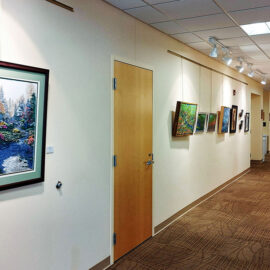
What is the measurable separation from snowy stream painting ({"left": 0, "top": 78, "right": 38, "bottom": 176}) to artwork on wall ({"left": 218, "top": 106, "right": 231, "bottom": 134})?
16.2 feet

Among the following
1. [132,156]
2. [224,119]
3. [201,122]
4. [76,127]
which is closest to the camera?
[76,127]

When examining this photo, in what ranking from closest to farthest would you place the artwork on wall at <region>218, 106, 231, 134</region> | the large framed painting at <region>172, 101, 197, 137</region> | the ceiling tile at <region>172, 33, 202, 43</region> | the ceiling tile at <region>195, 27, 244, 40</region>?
the ceiling tile at <region>195, 27, 244, 40</region> → the ceiling tile at <region>172, 33, 202, 43</region> → the large framed painting at <region>172, 101, 197, 137</region> → the artwork on wall at <region>218, 106, 231, 134</region>

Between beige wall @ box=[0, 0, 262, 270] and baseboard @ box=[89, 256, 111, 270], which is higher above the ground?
beige wall @ box=[0, 0, 262, 270]

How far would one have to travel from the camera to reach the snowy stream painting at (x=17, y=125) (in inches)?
87.3

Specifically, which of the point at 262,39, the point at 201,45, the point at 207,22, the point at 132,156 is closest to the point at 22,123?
the point at 132,156

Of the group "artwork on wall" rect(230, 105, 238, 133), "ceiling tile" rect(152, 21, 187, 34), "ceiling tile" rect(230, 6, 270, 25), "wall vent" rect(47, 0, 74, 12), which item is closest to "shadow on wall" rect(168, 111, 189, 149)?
"ceiling tile" rect(152, 21, 187, 34)

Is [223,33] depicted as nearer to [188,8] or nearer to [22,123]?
[188,8]

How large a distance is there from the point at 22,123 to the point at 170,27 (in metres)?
2.63

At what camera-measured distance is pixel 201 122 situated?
18.8 feet

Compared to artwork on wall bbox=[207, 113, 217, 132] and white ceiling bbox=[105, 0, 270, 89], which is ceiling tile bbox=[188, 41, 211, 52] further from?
artwork on wall bbox=[207, 113, 217, 132]

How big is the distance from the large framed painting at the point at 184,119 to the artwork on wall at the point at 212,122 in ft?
3.17

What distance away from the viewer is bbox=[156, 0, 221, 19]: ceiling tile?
330 centimetres

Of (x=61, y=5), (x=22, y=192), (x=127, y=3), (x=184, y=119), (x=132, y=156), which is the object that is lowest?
(x=22, y=192)

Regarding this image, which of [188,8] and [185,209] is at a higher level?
[188,8]
